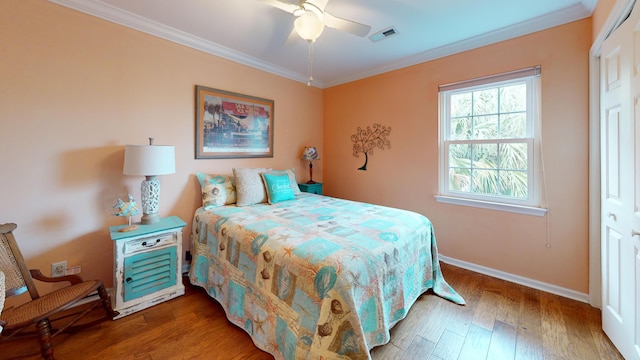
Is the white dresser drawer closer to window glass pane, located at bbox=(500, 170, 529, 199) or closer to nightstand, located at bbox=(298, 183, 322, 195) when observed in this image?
nightstand, located at bbox=(298, 183, 322, 195)

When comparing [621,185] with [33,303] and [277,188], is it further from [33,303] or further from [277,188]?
[33,303]

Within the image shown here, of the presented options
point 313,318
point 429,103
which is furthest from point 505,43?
point 313,318

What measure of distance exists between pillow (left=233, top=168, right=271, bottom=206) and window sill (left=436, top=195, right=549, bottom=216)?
6.79 feet

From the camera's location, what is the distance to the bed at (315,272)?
4.16 ft

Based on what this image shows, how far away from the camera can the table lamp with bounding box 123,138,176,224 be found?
6.70 ft

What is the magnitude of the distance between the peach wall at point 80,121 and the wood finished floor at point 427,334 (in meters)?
0.74

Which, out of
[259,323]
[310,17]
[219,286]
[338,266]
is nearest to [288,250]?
[338,266]

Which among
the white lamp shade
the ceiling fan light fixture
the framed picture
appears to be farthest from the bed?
the ceiling fan light fixture

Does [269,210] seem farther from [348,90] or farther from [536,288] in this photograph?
[536,288]

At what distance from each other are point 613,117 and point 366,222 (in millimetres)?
1751

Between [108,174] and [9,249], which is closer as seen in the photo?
[9,249]

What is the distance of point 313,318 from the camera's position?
4.25ft

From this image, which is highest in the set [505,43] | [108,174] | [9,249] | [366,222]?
[505,43]

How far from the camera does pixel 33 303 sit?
1.55 metres
